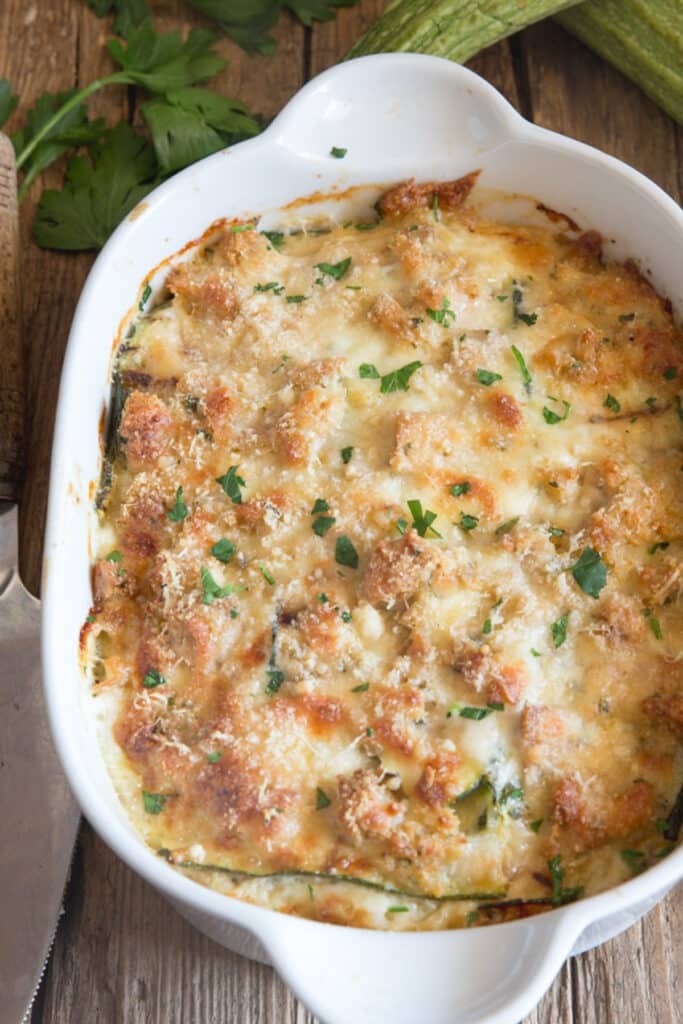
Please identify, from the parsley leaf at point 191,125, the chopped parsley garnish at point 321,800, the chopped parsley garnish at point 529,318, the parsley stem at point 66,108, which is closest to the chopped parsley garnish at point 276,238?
the parsley leaf at point 191,125

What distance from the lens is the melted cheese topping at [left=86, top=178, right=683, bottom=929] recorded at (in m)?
2.46

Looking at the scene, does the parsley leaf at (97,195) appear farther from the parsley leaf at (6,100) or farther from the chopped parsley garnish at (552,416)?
the chopped parsley garnish at (552,416)

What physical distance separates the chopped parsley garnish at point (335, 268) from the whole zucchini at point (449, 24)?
755 millimetres

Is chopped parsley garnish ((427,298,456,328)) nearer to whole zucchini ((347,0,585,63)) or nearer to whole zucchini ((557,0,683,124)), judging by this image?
whole zucchini ((347,0,585,63))

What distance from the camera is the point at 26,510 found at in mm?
3396

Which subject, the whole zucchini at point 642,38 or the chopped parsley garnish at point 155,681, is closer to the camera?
the chopped parsley garnish at point 155,681

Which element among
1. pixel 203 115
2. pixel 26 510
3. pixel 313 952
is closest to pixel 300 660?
pixel 313 952

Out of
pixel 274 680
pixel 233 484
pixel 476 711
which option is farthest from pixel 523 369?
pixel 274 680

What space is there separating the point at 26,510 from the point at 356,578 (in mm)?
1191

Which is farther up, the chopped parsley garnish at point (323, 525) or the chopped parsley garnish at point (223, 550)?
the chopped parsley garnish at point (323, 525)

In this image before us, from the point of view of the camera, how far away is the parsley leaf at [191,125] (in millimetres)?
3504

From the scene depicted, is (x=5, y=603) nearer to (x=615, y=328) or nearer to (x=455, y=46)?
(x=615, y=328)

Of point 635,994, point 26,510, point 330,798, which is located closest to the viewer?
point 330,798

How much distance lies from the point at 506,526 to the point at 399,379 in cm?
46
